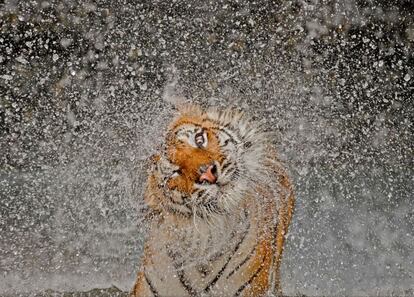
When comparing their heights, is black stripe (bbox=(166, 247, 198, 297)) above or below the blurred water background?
below

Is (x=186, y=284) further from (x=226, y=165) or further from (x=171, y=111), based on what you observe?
(x=171, y=111)

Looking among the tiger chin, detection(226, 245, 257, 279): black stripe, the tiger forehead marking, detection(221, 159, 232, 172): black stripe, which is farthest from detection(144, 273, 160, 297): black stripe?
detection(221, 159, 232, 172): black stripe

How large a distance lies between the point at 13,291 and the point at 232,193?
91 centimetres

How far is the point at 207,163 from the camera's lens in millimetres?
1801

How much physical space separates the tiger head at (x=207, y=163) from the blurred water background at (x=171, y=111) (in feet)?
0.52

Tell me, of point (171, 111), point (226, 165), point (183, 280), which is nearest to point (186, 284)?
point (183, 280)

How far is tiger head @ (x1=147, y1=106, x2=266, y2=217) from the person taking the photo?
5.94 feet

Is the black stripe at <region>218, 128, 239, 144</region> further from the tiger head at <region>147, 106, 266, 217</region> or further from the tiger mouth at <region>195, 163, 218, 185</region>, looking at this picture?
the tiger mouth at <region>195, 163, 218, 185</region>

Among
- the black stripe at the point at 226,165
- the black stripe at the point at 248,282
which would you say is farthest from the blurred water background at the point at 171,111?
the black stripe at the point at 226,165

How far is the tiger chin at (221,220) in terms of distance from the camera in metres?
1.94

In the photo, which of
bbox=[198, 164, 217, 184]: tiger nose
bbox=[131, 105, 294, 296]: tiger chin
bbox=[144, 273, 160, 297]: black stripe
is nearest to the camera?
bbox=[198, 164, 217, 184]: tiger nose

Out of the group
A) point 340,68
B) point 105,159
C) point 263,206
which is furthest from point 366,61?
point 105,159

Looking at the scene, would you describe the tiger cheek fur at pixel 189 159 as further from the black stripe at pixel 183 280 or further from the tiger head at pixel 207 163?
the black stripe at pixel 183 280

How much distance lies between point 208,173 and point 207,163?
3cm
